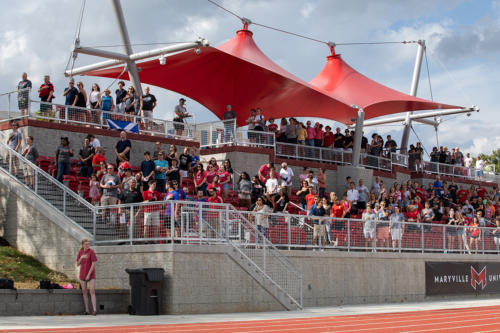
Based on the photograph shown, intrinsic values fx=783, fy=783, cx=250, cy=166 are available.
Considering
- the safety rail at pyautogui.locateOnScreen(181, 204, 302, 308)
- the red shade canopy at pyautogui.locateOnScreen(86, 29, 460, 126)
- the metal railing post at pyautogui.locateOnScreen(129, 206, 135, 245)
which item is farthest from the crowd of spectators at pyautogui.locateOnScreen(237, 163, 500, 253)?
the red shade canopy at pyautogui.locateOnScreen(86, 29, 460, 126)

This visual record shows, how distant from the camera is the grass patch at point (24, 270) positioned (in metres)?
18.0

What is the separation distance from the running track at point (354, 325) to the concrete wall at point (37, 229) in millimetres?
5671

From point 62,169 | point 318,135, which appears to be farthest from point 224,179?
point 318,135

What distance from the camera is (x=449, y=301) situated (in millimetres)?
24984

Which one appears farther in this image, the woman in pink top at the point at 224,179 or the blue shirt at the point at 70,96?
the blue shirt at the point at 70,96

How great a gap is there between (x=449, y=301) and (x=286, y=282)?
7935 mm

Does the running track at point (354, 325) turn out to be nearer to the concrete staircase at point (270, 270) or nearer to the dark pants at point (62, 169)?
the concrete staircase at point (270, 270)

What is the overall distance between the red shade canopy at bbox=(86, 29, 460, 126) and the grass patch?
12.1m

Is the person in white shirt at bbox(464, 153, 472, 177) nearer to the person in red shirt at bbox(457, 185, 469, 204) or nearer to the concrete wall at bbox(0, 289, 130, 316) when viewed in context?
the person in red shirt at bbox(457, 185, 469, 204)

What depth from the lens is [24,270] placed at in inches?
742

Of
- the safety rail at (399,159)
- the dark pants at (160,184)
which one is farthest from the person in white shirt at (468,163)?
the dark pants at (160,184)

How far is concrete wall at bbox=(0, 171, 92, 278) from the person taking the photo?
1923 centimetres

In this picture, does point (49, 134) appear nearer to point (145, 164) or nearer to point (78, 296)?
point (145, 164)

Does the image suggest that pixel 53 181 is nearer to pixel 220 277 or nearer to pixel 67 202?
pixel 67 202
